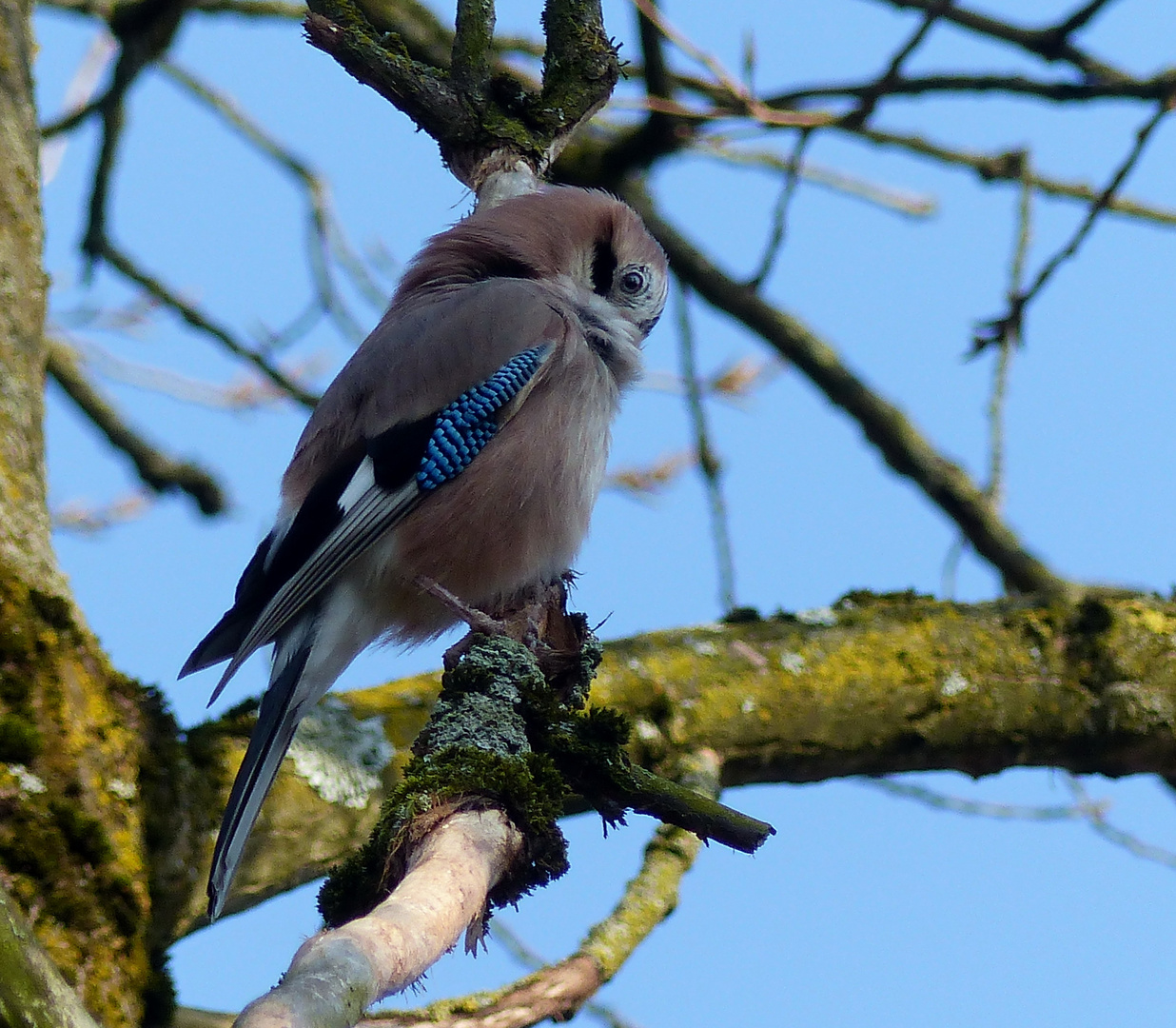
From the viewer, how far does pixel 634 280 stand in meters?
4.86

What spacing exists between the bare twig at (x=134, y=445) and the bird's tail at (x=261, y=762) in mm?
2967

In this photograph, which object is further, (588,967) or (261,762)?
(261,762)

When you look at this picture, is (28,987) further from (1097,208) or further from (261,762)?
(1097,208)

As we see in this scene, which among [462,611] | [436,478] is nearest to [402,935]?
[462,611]

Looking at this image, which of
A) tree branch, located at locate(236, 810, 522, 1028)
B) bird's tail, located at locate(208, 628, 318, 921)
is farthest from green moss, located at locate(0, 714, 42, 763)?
tree branch, located at locate(236, 810, 522, 1028)

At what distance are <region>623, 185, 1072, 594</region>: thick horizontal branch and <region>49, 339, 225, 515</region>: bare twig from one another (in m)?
2.60

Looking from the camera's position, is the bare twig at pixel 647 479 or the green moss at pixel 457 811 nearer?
the green moss at pixel 457 811

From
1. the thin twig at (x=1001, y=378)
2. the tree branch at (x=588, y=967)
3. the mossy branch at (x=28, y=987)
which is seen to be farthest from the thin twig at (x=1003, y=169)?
the mossy branch at (x=28, y=987)

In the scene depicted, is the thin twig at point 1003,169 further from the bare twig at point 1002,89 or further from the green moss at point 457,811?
the green moss at point 457,811

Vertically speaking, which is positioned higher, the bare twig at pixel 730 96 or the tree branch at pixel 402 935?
the bare twig at pixel 730 96

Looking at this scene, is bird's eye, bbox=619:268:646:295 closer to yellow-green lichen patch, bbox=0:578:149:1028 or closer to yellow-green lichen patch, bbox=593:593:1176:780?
yellow-green lichen patch, bbox=593:593:1176:780

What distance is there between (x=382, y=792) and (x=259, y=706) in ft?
1.37

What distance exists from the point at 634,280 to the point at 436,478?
123 centimetres

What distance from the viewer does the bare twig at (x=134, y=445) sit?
6430 millimetres
